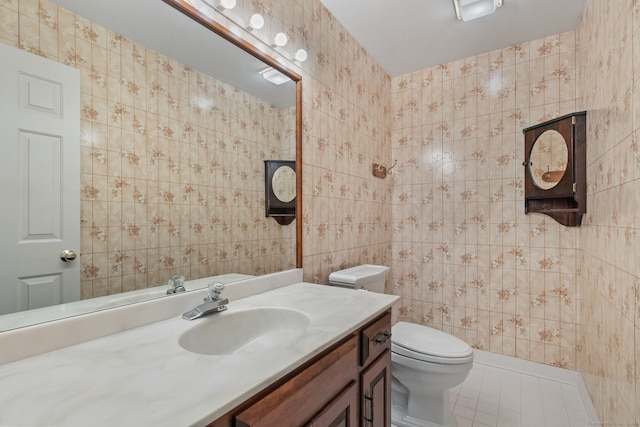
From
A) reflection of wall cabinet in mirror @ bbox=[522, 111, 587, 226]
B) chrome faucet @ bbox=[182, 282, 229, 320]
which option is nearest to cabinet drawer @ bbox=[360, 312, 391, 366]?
chrome faucet @ bbox=[182, 282, 229, 320]

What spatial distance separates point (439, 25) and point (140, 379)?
2436 mm

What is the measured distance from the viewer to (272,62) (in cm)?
150

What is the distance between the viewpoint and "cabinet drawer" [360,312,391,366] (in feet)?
3.54

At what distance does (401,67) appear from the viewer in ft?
8.74

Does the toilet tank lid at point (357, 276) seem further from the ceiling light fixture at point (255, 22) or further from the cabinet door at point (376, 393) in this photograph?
the ceiling light fixture at point (255, 22)

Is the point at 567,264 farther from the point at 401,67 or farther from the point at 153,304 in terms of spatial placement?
the point at 153,304

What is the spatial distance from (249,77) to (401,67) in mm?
1731

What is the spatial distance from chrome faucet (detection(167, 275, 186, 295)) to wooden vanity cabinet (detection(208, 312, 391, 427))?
562 millimetres

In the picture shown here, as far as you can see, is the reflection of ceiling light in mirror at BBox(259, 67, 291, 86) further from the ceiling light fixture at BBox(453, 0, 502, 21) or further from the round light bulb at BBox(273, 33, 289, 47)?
the ceiling light fixture at BBox(453, 0, 502, 21)

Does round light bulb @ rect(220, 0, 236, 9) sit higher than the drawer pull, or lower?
higher

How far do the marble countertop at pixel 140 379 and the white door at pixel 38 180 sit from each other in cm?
19

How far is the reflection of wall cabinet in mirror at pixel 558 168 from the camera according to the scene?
1.89m

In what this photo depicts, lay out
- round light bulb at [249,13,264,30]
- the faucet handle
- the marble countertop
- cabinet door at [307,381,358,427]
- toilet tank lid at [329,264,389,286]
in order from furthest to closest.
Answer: toilet tank lid at [329,264,389,286], round light bulb at [249,13,264,30], the faucet handle, cabinet door at [307,381,358,427], the marble countertop

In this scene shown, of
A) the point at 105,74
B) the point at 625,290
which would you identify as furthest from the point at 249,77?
the point at 625,290
